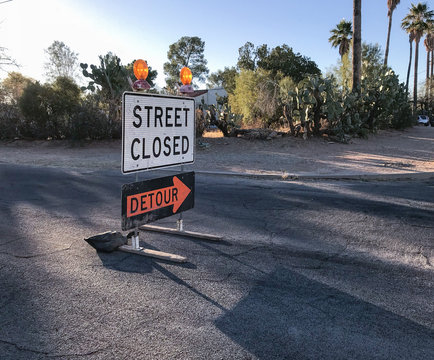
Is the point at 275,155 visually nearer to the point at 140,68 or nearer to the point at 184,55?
the point at 140,68

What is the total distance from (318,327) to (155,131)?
2.82 m

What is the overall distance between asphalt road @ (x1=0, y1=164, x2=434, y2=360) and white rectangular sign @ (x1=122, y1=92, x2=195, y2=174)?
112cm

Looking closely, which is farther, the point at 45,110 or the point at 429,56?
the point at 429,56

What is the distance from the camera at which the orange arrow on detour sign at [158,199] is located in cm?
432

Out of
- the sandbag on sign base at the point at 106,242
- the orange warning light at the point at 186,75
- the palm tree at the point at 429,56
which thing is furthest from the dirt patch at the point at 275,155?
the palm tree at the point at 429,56

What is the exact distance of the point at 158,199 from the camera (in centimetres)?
467

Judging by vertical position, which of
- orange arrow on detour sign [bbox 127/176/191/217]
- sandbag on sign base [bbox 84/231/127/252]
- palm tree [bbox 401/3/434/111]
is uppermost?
palm tree [bbox 401/3/434/111]

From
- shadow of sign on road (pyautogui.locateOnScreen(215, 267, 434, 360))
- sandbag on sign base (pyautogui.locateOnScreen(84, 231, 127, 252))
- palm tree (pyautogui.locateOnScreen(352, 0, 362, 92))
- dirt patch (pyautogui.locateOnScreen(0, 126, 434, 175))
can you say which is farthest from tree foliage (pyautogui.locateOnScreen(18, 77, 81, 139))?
shadow of sign on road (pyautogui.locateOnScreen(215, 267, 434, 360))

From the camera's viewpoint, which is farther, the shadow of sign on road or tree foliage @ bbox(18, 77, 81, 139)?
tree foliage @ bbox(18, 77, 81, 139)

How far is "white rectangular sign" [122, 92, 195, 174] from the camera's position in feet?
13.6

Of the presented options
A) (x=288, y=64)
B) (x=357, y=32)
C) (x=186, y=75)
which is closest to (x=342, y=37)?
(x=288, y=64)

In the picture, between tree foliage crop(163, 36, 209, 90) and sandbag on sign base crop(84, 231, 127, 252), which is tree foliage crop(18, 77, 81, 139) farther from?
tree foliage crop(163, 36, 209, 90)

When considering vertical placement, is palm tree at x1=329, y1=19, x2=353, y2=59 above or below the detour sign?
above

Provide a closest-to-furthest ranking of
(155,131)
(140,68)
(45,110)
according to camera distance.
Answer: (140,68)
(155,131)
(45,110)
